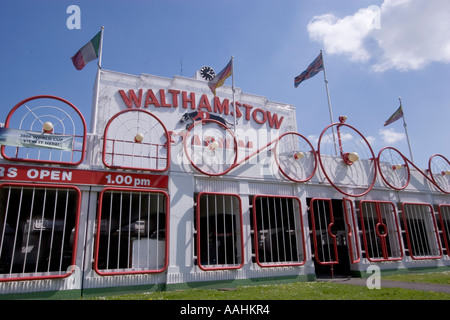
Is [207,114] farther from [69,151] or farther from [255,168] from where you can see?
[69,151]

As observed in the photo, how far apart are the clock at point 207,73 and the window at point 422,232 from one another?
610 inches

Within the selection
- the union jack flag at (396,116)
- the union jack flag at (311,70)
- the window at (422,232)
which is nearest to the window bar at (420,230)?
the window at (422,232)

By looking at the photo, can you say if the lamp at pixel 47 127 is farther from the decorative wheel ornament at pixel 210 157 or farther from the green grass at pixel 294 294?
the green grass at pixel 294 294

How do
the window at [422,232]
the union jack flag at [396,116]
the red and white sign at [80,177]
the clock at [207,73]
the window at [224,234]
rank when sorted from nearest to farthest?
the red and white sign at [80,177] → the window at [224,234] → the window at [422,232] → the union jack flag at [396,116] → the clock at [207,73]

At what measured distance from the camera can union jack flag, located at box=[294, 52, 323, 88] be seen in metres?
18.4

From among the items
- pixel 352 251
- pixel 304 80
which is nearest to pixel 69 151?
pixel 352 251

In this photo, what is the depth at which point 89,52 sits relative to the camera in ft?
43.7

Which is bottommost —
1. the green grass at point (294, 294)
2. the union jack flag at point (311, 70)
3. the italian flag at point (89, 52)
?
the green grass at point (294, 294)

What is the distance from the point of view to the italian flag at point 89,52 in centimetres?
1328

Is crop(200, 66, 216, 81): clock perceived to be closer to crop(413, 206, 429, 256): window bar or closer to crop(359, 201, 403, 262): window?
crop(359, 201, 403, 262): window

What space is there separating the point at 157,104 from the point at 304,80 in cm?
936

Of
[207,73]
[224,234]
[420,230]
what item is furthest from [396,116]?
[224,234]

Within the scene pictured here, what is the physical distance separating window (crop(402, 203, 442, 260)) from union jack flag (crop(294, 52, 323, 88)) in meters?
8.67

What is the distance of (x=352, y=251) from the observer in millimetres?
13203
